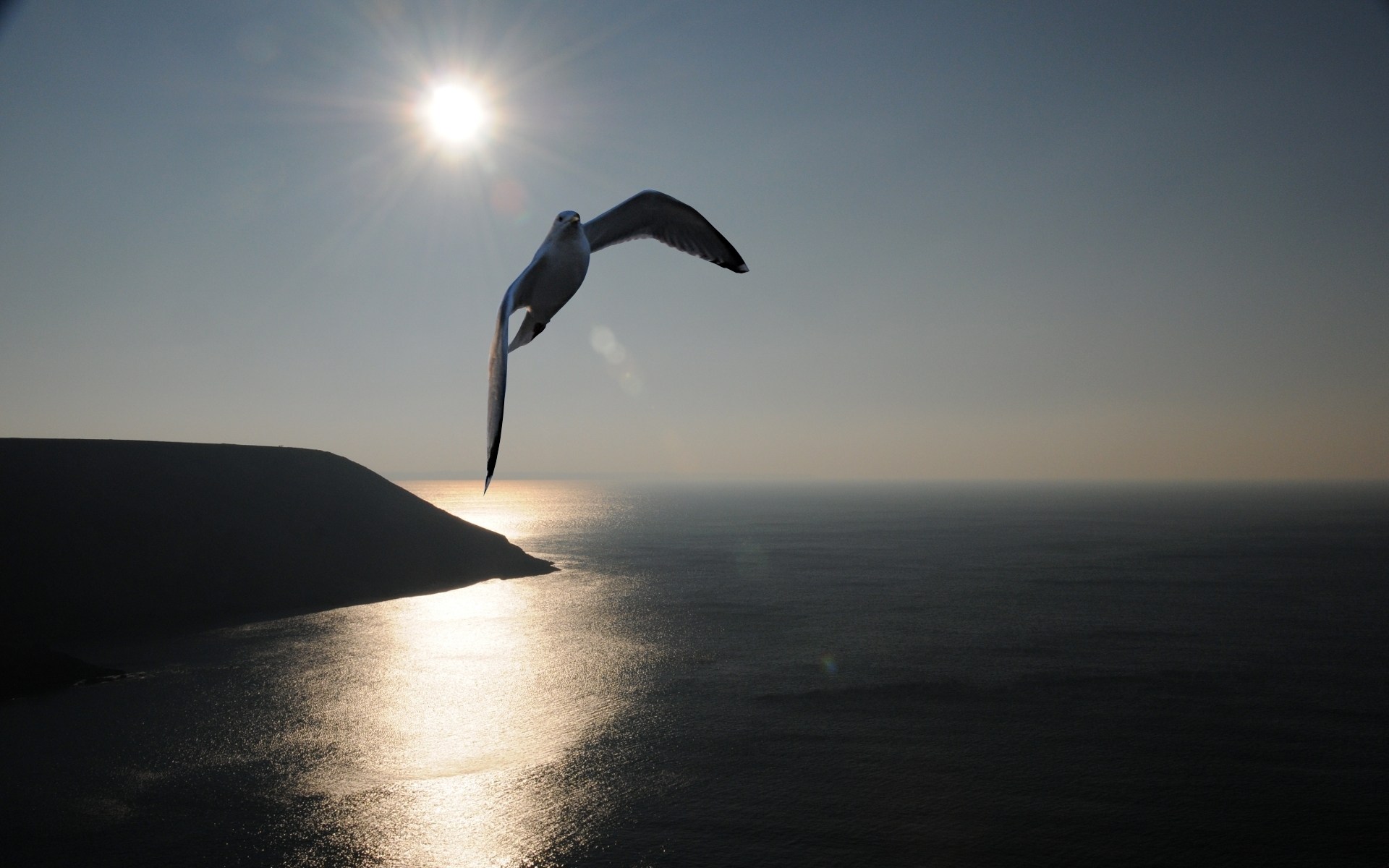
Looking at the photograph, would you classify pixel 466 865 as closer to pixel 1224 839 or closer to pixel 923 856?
pixel 923 856

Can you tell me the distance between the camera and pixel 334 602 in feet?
231

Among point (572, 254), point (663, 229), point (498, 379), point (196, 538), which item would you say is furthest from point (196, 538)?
point (498, 379)

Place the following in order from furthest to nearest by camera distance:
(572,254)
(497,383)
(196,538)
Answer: (196,538) → (572,254) → (497,383)

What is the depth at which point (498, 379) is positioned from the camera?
2.78 metres

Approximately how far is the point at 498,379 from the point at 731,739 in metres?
38.8

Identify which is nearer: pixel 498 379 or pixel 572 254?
pixel 498 379

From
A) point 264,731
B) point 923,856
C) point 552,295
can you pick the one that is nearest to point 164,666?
point 264,731

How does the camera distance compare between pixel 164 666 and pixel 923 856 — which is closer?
pixel 923 856

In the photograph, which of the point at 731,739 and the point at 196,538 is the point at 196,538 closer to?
the point at 196,538

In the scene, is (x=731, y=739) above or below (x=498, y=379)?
below

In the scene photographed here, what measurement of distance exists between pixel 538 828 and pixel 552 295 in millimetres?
30474

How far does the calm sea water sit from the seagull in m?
25.5

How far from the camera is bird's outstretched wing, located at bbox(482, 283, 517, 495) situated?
243cm

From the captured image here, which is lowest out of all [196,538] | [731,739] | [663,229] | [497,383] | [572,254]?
[731,739]
